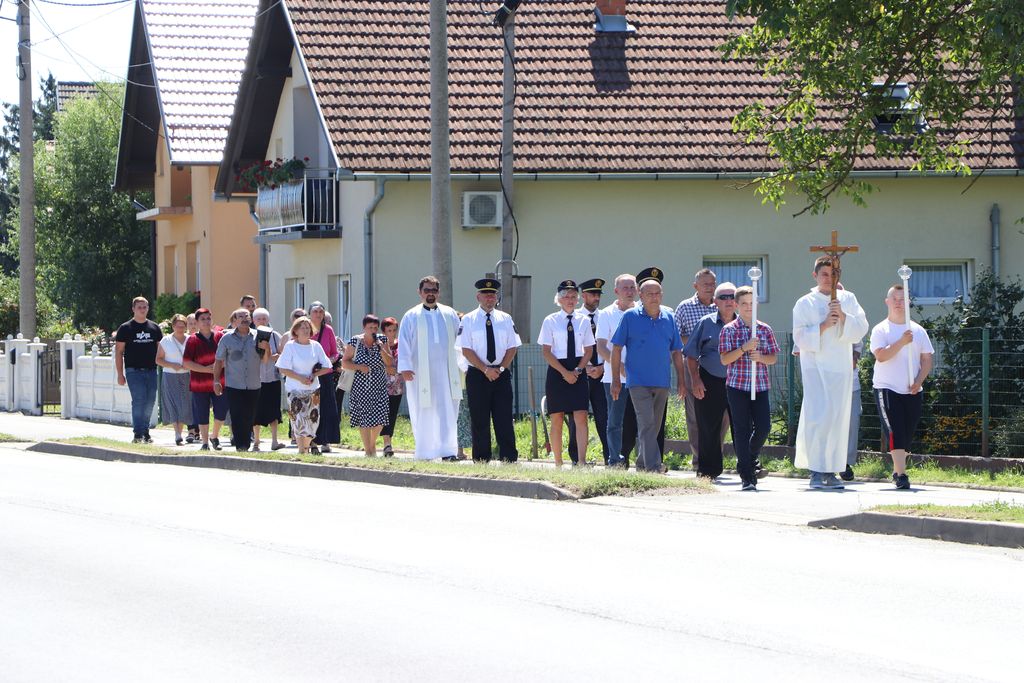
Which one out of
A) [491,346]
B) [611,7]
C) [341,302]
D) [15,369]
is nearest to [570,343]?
[491,346]

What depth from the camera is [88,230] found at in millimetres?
48562

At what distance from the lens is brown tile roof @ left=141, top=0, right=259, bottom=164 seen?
116ft

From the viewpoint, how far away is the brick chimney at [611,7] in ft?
94.4

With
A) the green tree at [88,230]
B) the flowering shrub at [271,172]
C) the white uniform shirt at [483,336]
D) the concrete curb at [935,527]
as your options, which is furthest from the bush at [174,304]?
the concrete curb at [935,527]

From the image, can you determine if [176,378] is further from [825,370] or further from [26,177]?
[26,177]

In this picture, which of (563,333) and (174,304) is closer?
(563,333)

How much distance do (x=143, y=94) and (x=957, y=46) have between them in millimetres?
25929

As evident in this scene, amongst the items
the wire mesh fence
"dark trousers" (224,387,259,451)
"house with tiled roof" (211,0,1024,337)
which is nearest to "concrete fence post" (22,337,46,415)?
"house with tiled roof" (211,0,1024,337)

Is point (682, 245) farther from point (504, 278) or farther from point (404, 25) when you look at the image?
point (504, 278)

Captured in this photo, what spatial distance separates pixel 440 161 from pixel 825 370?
6.23 meters

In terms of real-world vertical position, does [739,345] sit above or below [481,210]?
below

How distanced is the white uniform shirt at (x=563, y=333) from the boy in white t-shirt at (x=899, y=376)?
3.06m

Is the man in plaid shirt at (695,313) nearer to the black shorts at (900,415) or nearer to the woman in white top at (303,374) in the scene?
the black shorts at (900,415)

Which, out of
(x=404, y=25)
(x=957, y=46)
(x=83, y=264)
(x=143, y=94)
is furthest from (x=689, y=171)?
(x=83, y=264)
